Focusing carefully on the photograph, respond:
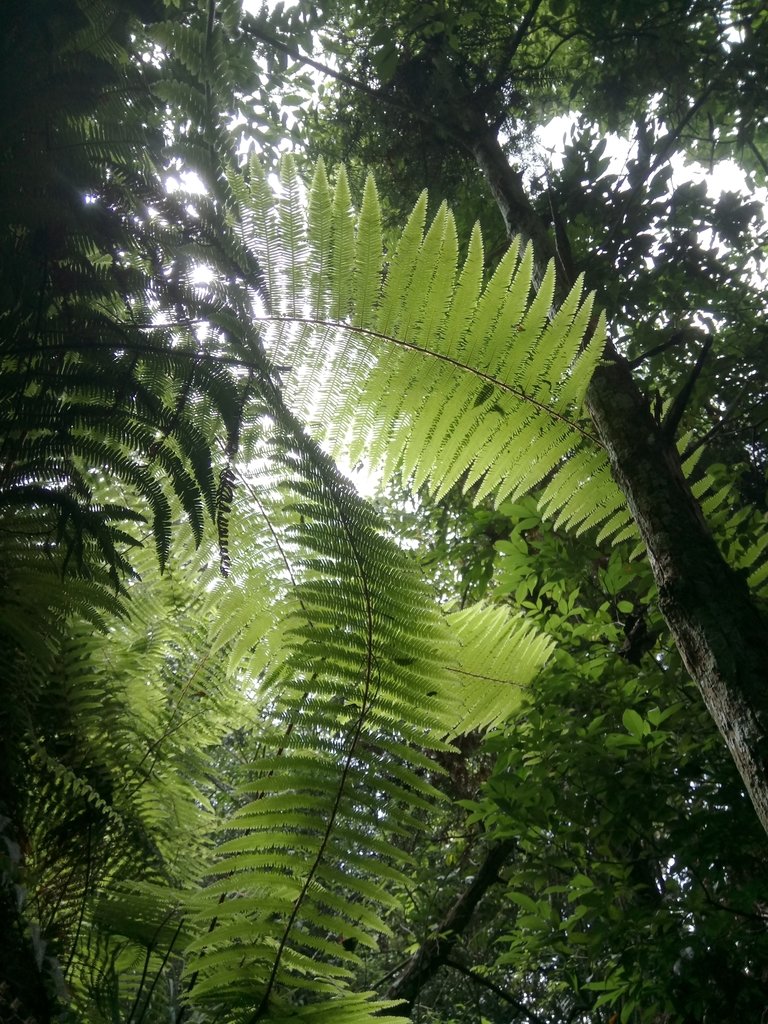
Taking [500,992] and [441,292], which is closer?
[441,292]

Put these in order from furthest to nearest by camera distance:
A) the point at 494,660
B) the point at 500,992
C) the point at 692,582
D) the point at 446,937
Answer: the point at 446,937, the point at 500,992, the point at 494,660, the point at 692,582

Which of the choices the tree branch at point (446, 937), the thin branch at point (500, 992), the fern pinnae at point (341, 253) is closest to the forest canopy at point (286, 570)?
the fern pinnae at point (341, 253)

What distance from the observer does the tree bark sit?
1065 mm

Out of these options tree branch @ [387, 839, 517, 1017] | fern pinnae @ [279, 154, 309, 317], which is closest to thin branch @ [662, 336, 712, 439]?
fern pinnae @ [279, 154, 309, 317]

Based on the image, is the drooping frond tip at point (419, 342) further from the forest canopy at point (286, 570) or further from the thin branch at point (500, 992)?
the thin branch at point (500, 992)

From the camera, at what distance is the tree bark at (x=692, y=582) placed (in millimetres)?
1065

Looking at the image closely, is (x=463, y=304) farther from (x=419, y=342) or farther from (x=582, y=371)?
(x=582, y=371)

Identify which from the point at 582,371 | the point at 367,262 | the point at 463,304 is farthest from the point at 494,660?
the point at 367,262

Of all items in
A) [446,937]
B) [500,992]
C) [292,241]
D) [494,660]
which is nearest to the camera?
[292,241]

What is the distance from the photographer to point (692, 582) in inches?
47.7

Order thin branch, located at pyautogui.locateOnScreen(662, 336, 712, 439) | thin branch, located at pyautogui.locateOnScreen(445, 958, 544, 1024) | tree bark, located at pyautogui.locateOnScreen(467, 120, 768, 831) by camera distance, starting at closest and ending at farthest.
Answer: tree bark, located at pyautogui.locateOnScreen(467, 120, 768, 831) < thin branch, located at pyautogui.locateOnScreen(662, 336, 712, 439) < thin branch, located at pyautogui.locateOnScreen(445, 958, 544, 1024)

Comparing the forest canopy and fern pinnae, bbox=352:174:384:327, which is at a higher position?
fern pinnae, bbox=352:174:384:327

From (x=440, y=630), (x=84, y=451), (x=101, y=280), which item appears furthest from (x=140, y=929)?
(x=101, y=280)

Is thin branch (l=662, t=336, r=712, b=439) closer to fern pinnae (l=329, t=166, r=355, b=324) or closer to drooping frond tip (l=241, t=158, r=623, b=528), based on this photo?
drooping frond tip (l=241, t=158, r=623, b=528)
